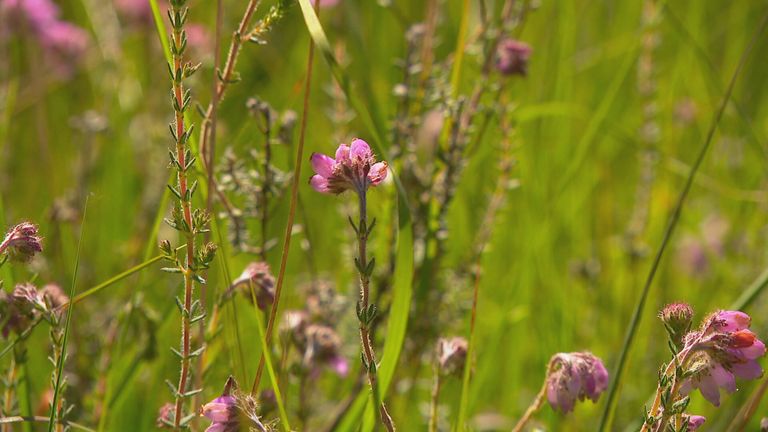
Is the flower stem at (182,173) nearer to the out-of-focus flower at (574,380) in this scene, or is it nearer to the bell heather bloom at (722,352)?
the out-of-focus flower at (574,380)

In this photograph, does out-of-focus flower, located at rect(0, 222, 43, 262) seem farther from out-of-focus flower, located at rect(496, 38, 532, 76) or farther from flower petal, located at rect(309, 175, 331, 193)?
out-of-focus flower, located at rect(496, 38, 532, 76)

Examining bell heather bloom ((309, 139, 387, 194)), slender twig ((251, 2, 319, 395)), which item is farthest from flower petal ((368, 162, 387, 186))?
slender twig ((251, 2, 319, 395))

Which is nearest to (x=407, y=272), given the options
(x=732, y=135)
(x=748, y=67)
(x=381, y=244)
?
(x=381, y=244)

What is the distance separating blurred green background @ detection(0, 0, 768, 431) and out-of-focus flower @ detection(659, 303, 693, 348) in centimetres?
63

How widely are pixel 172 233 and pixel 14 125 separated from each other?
121cm

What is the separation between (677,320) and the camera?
126cm

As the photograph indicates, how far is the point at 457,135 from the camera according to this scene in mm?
2068

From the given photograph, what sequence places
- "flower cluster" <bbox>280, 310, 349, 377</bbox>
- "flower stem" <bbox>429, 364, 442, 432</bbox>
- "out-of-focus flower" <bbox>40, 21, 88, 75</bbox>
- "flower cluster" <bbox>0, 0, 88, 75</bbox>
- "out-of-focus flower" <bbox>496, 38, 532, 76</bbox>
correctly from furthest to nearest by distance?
"out-of-focus flower" <bbox>40, 21, 88, 75</bbox> → "flower cluster" <bbox>0, 0, 88, 75</bbox> → "out-of-focus flower" <bbox>496, 38, 532, 76</bbox> → "flower cluster" <bbox>280, 310, 349, 377</bbox> → "flower stem" <bbox>429, 364, 442, 432</bbox>

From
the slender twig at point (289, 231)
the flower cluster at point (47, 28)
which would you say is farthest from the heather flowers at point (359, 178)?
the flower cluster at point (47, 28)

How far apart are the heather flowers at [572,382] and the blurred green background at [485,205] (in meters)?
0.42

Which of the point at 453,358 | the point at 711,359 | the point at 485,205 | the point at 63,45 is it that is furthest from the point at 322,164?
the point at 63,45

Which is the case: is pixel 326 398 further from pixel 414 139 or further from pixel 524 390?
pixel 414 139

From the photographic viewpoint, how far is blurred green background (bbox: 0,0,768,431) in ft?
7.50

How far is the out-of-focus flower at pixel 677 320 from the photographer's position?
1256 millimetres
